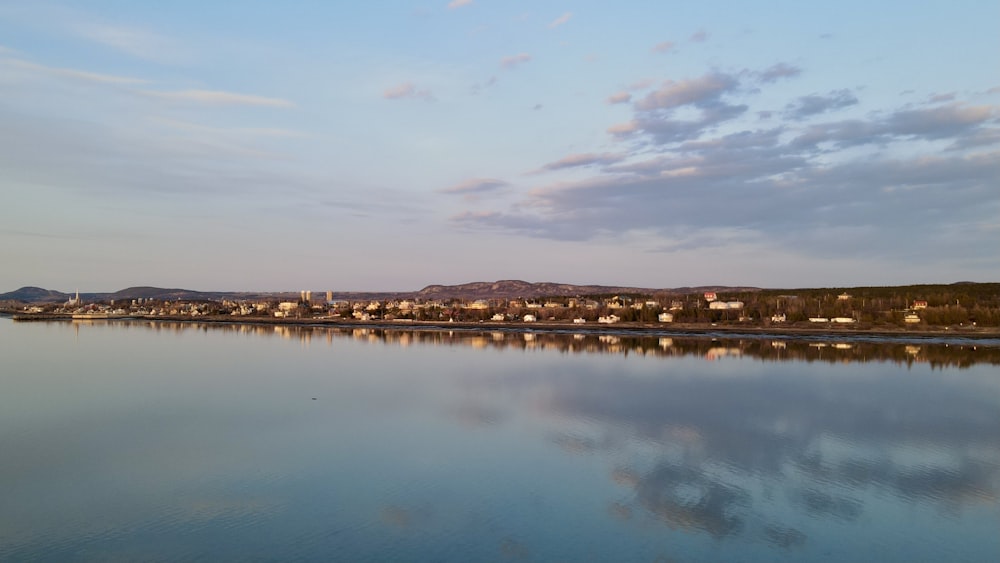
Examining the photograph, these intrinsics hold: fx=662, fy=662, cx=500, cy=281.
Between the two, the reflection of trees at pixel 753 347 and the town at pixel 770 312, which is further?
the town at pixel 770 312

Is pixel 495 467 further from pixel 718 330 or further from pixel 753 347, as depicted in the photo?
pixel 718 330

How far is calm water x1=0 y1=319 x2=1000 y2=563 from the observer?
7211 mm

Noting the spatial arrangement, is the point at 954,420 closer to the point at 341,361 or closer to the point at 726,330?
the point at 341,361

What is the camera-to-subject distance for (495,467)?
10305 millimetres

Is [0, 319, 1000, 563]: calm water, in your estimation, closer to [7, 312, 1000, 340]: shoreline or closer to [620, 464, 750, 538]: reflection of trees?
[620, 464, 750, 538]: reflection of trees

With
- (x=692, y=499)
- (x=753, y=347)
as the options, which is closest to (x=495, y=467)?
(x=692, y=499)

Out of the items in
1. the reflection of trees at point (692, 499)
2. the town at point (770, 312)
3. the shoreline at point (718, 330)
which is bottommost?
the reflection of trees at point (692, 499)

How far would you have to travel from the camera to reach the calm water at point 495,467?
7211mm

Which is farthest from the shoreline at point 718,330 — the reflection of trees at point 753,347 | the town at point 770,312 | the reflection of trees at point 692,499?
the reflection of trees at point 692,499

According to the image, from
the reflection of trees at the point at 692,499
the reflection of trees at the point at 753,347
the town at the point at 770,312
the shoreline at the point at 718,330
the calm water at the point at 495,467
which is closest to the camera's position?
the calm water at the point at 495,467

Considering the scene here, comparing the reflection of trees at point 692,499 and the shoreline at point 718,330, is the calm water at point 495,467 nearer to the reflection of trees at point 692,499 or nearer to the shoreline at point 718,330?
the reflection of trees at point 692,499

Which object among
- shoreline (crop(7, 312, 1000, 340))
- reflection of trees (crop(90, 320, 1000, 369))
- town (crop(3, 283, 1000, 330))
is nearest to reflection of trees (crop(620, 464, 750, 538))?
reflection of trees (crop(90, 320, 1000, 369))

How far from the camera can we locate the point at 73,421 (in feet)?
44.6

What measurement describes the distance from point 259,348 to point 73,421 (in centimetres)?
2020
